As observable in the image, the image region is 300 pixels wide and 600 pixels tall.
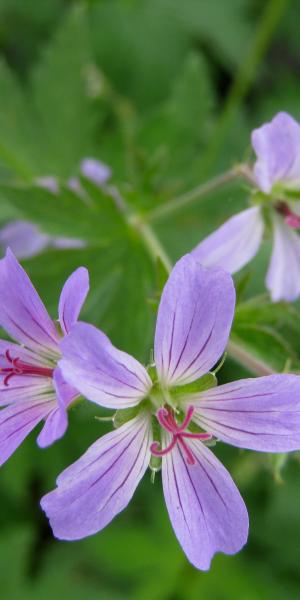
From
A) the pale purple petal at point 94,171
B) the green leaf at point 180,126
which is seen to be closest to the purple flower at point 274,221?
the green leaf at point 180,126

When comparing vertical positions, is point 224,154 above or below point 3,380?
above

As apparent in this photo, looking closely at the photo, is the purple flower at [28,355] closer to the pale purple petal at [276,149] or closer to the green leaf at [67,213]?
the green leaf at [67,213]

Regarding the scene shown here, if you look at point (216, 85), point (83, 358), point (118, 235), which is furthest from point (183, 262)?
point (216, 85)

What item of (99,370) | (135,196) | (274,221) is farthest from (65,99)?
(99,370)

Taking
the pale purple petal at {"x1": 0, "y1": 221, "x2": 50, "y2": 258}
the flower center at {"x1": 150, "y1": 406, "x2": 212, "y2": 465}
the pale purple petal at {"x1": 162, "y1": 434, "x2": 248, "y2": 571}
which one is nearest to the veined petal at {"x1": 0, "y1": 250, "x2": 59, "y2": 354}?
the flower center at {"x1": 150, "y1": 406, "x2": 212, "y2": 465}

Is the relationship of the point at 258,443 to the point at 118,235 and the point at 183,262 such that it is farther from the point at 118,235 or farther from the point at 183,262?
the point at 118,235

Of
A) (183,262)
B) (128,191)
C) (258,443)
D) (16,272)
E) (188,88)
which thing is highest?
(188,88)
